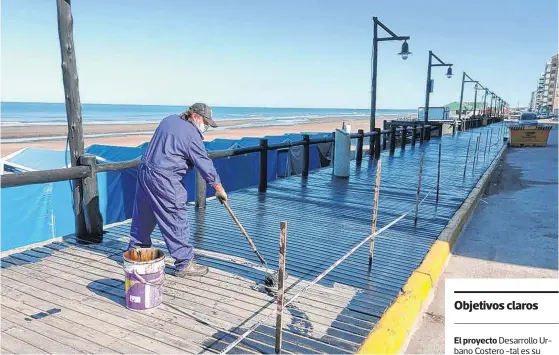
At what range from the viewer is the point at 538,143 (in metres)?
24.5

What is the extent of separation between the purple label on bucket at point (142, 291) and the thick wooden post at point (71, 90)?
1971 millimetres

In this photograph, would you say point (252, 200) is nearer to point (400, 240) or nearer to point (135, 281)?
point (400, 240)

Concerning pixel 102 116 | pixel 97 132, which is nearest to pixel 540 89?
pixel 102 116

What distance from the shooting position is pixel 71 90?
4.65 metres

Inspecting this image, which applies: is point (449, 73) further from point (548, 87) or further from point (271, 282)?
point (548, 87)

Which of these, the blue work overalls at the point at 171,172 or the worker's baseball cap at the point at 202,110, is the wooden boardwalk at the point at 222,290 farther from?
the worker's baseball cap at the point at 202,110

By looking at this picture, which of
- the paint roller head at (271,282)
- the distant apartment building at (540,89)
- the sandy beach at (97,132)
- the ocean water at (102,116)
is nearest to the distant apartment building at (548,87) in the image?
the distant apartment building at (540,89)

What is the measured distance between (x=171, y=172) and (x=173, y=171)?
3 cm

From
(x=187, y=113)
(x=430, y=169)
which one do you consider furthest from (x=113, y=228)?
(x=430, y=169)

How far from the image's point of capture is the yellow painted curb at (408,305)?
10.1ft

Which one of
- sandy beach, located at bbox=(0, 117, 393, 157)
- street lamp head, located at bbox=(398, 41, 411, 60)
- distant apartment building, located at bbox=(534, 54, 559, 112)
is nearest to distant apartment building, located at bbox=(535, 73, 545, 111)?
distant apartment building, located at bbox=(534, 54, 559, 112)

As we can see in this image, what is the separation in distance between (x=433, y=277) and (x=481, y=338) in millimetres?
1169

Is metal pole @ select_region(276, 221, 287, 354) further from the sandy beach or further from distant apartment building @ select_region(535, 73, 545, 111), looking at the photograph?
distant apartment building @ select_region(535, 73, 545, 111)

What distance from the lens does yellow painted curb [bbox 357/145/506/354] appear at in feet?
10.1
